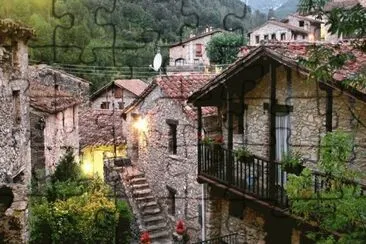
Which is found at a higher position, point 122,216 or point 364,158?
→ point 364,158

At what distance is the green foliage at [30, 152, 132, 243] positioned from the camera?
441 inches

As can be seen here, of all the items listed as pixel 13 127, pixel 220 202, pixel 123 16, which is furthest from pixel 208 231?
pixel 123 16

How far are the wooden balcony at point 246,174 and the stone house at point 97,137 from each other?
10.1 meters

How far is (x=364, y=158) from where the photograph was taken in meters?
8.13

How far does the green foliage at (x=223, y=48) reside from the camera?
24.7 meters

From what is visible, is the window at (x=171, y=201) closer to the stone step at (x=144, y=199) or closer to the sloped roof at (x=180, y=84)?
the stone step at (x=144, y=199)

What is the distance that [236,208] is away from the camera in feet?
36.3

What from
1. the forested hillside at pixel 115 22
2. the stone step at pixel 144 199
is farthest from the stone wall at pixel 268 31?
the stone step at pixel 144 199

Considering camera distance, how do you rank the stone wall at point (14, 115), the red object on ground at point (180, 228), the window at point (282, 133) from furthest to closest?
the red object on ground at point (180, 228), the stone wall at point (14, 115), the window at point (282, 133)

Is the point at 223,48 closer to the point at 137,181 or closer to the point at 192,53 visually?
the point at 192,53

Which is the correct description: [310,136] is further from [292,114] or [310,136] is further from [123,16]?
[123,16]

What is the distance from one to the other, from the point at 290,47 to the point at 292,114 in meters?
1.12

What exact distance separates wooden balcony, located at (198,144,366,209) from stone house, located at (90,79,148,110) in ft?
54.9

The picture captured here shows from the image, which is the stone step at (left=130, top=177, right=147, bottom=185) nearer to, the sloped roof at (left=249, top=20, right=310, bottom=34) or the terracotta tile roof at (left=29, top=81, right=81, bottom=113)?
the terracotta tile roof at (left=29, top=81, right=81, bottom=113)
